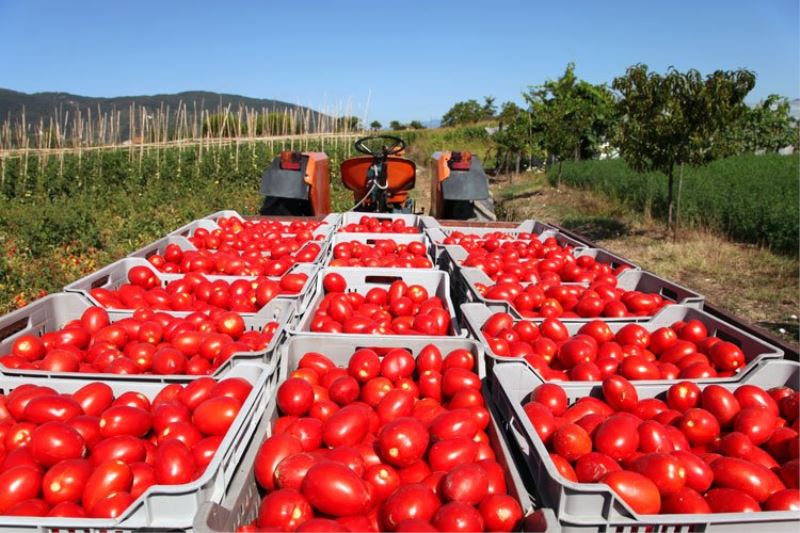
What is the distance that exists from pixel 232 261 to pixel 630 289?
319 centimetres

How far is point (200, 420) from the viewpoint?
6.72 ft

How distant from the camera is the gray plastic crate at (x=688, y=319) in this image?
8.11 ft

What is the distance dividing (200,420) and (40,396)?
686mm

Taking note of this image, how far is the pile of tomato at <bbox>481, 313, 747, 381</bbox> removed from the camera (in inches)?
105

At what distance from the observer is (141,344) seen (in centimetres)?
284

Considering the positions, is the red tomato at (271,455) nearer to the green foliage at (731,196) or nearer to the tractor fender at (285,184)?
the tractor fender at (285,184)

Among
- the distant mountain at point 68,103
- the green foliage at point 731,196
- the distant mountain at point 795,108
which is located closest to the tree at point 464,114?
the distant mountain at point 68,103

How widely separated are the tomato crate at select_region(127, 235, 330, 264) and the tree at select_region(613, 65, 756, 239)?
883cm

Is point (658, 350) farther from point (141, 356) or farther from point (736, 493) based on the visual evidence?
point (141, 356)

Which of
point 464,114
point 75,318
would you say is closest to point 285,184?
point 75,318

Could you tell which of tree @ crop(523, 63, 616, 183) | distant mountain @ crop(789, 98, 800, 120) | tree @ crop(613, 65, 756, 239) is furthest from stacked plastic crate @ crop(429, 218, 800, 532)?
distant mountain @ crop(789, 98, 800, 120)

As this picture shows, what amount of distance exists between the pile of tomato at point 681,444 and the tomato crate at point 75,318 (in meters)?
1.26

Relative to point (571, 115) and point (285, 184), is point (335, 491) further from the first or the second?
point (571, 115)

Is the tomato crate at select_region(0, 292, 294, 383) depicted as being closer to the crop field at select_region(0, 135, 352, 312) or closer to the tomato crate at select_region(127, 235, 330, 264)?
the tomato crate at select_region(127, 235, 330, 264)
